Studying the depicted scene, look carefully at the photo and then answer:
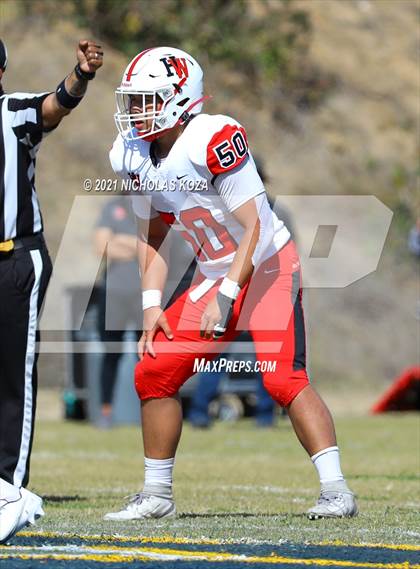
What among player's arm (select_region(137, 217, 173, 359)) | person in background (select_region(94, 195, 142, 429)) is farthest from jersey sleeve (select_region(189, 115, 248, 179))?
person in background (select_region(94, 195, 142, 429))

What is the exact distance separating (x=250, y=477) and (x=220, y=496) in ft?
3.73

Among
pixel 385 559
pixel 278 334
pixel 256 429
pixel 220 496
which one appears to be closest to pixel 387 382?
pixel 256 429

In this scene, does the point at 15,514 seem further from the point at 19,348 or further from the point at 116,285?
the point at 116,285

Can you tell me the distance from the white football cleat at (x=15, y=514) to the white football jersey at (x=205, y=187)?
153 centimetres

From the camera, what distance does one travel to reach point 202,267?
5.24 m

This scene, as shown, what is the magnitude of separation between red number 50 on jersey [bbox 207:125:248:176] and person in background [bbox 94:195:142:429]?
560cm

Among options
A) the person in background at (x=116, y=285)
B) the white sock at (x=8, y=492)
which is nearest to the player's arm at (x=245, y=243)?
the white sock at (x=8, y=492)

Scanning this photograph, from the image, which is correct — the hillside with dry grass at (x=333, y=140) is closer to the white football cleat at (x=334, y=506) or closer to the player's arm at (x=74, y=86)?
the white football cleat at (x=334, y=506)

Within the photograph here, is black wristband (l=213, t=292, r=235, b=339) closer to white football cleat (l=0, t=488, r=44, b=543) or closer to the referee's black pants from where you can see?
the referee's black pants

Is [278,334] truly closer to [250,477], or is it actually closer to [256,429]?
[250,477]

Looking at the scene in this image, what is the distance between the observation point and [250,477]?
722cm

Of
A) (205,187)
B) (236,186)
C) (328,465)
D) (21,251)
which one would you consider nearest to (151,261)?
(205,187)

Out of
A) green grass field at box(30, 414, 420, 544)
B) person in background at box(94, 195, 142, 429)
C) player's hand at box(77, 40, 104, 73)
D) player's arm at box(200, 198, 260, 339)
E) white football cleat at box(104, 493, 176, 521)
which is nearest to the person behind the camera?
green grass field at box(30, 414, 420, 544)

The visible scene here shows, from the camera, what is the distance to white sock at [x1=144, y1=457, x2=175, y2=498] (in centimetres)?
518
